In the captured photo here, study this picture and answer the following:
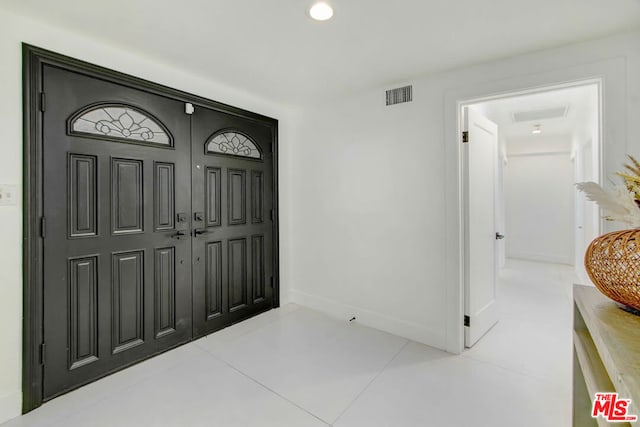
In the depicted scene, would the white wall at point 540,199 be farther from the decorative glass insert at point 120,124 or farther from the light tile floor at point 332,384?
the decorative glass insert at point 120,124

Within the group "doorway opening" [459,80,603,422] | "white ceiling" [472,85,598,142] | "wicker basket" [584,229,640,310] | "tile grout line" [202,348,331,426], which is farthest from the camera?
"white ceiling" [472,85,598,142]

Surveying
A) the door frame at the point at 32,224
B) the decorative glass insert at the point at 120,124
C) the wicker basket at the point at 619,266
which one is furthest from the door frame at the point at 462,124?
the door frame at the point at 32,224

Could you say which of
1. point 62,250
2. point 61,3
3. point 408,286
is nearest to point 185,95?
point 61,3

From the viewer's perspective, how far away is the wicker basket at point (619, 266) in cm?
97

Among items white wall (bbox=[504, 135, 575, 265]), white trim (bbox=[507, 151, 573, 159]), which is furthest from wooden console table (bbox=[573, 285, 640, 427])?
white trim (bbox=[507, 151, 573, 159])

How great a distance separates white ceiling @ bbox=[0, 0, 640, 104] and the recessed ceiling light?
5cm

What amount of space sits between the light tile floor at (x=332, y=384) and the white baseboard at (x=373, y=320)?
9cm

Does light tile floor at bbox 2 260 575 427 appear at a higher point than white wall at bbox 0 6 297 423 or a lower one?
lower

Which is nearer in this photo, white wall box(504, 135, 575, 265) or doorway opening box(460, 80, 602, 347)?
doorway opening box(460, 80, 602, 347)

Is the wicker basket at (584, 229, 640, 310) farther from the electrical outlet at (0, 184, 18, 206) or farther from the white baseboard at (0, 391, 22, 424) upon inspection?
the white baseboard at (0, 391, 22, 424)

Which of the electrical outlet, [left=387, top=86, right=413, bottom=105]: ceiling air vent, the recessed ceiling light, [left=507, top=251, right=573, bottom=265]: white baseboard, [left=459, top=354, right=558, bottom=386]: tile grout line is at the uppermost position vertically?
the recessed ceiling light

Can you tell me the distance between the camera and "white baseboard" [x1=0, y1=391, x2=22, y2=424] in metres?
1.74

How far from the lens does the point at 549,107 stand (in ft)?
12.0

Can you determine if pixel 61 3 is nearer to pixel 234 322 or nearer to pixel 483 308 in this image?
pixel 234 322
